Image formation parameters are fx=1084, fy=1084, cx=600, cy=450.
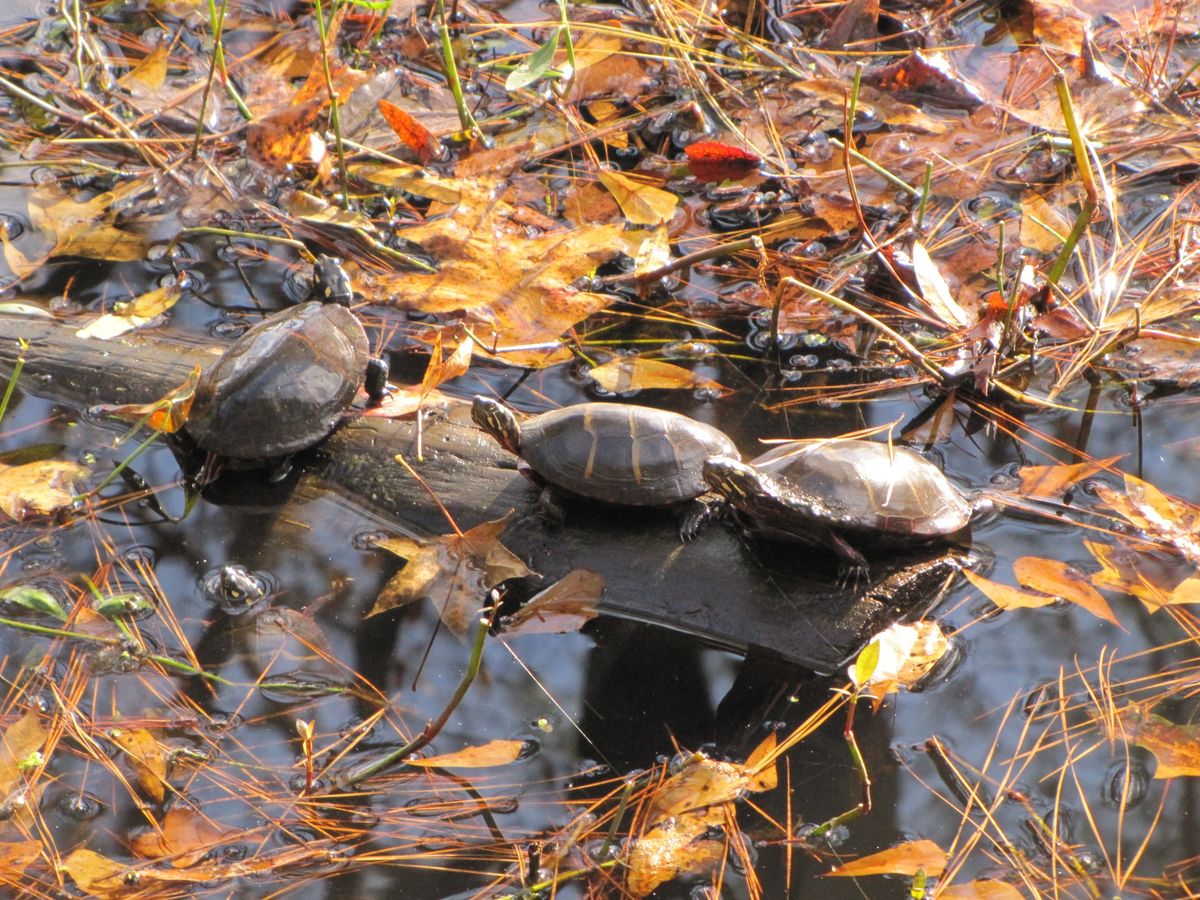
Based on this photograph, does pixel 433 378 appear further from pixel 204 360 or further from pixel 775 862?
pixel 775 862

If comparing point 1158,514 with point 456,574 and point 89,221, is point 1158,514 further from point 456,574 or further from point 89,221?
point 89,221

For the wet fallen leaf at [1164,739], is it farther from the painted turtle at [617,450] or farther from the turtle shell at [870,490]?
the painted turtle at [617,450]

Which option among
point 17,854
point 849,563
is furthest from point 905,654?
point 17,854

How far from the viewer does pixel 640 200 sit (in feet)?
15.7

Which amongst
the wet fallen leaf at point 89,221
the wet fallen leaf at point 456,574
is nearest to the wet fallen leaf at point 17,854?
the wet fallen leaf at point 456,574

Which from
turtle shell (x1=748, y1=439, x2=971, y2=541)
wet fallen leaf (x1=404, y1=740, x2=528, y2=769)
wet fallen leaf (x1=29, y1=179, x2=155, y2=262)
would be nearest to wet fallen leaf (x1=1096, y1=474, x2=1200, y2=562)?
turtle shell (x1=748, y1=439, x2=971, y2=541)

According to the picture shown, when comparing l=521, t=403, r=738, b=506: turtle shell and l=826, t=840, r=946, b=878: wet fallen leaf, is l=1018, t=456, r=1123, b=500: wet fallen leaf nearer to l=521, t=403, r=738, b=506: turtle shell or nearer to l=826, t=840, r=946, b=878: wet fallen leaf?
l=521, t=403, r=738, b=506: turtle shell

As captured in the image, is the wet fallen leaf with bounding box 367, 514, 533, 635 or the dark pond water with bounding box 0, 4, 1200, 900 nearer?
the dark pond water with bounding box 0, 4, 1200, 900

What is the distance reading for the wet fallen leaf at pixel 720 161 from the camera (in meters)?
5.04

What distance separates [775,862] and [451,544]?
137cm

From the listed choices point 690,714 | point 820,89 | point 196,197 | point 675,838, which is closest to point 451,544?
A: point 690,714

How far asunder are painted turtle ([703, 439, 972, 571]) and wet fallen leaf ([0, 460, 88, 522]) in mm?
2193

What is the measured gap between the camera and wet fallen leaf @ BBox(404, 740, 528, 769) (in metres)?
2.93

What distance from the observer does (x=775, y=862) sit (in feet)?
8.85
